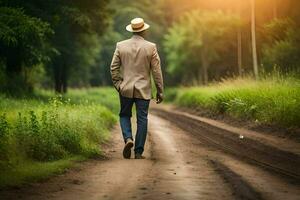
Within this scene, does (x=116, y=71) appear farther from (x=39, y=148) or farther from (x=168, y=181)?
(x=168, y=181)

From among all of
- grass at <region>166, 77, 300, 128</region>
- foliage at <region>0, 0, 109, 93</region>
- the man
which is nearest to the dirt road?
the man

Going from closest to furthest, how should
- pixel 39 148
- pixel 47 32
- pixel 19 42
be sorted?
pixel 39 148, pixel 47 32, pixel 19 42

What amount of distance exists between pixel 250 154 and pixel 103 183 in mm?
4135

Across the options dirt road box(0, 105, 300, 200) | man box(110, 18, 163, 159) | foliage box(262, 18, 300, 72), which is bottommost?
dirt road box(0, 105, 300, 200)

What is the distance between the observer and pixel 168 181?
786 cm

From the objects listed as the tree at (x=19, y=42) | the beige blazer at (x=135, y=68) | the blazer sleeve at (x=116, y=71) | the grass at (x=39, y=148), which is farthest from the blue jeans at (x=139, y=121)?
the tree at (x=19, y=42)

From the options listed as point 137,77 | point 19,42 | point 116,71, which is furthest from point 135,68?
point 19,42

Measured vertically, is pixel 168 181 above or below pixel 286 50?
below

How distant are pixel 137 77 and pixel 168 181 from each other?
10.8 ft

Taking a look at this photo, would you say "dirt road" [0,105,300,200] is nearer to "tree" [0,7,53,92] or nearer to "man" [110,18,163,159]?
"man" [110,18,163,159]

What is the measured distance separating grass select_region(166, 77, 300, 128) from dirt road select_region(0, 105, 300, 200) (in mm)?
4274

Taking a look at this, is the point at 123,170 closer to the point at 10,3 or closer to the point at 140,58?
the point at 140,58

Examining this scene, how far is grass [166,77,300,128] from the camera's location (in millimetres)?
15062

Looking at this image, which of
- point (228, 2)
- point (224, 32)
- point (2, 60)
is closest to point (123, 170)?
point (2, 60)
